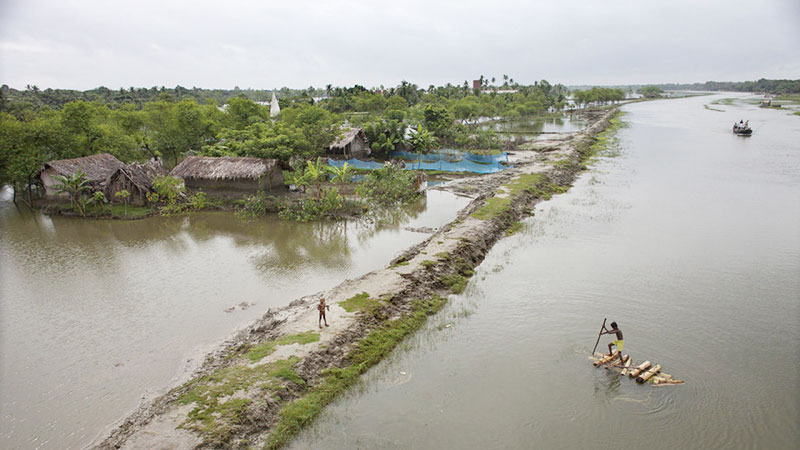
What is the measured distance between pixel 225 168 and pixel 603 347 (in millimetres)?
19633

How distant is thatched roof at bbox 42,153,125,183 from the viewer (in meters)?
21.2

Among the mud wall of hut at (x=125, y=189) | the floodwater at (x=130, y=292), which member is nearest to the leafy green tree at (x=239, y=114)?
the mud wall of hut at (x=125, y=189)

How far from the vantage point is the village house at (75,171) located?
69.6 ft

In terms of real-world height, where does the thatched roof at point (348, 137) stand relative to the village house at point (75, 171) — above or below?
above

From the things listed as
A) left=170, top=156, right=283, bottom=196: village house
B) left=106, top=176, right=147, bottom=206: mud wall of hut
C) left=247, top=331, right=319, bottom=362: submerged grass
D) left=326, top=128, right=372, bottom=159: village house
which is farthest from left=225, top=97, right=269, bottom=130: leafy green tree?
left=247, top=331, right=319, bottom=362: submerged grass

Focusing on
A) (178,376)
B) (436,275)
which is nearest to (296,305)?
(178,376)

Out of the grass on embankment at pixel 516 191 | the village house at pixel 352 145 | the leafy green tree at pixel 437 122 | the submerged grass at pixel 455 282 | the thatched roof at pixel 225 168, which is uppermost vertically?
the leafy green tree at pixel 437 122

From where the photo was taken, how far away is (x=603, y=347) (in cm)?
1032

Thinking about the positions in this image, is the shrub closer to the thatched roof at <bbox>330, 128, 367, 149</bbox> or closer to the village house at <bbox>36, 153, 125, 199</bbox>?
the thatched roof at <bbox>330, 128, 367, 149</bbox>

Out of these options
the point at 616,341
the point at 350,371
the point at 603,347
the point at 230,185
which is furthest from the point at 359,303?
the point at 230,185

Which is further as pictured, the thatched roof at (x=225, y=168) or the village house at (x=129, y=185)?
the thatched roof at (x=225, y=168)

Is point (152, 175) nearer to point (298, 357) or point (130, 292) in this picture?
point (130, 292)

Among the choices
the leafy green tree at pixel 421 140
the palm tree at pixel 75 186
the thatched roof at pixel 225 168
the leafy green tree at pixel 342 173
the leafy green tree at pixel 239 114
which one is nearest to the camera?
the palm tree at pixel 75 186

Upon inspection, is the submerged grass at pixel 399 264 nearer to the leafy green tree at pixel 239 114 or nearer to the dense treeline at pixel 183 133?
the dense treeline at pixel 183 133
